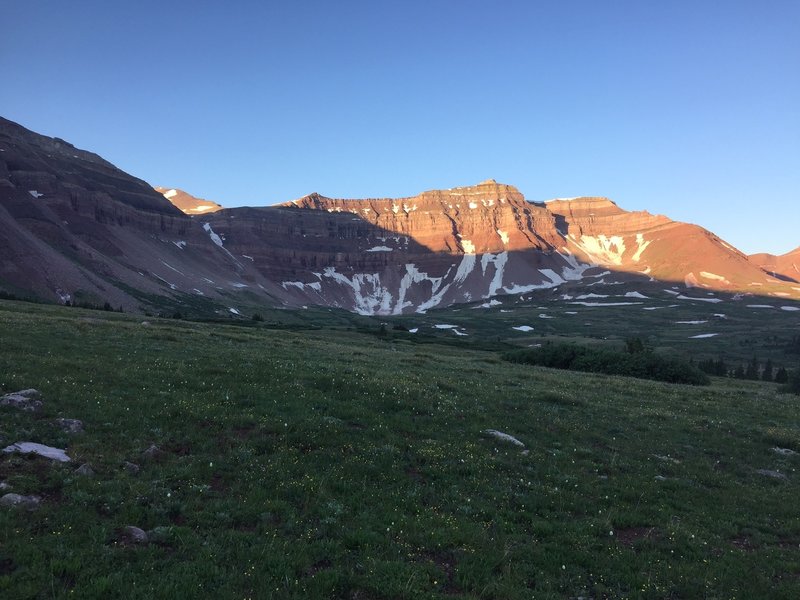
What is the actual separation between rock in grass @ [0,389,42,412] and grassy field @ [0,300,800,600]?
0.53m

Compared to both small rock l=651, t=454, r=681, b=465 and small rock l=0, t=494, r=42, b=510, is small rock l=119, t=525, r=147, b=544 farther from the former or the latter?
small rock l=651, t=454, r=681, b=465

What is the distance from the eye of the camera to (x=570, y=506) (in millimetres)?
13836

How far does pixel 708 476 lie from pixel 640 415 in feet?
26.4

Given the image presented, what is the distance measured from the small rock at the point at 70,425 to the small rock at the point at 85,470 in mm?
2691

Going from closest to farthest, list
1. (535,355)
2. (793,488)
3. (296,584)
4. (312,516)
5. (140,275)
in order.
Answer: (296,584)
(312,516)
(793,488)
(535,355)
(140,275)

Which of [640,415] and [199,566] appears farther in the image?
[640,415]

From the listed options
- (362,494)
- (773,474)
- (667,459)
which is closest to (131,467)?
(362,494)

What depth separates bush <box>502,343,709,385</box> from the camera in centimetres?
4928

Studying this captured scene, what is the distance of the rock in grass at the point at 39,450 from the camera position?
12.3 metres

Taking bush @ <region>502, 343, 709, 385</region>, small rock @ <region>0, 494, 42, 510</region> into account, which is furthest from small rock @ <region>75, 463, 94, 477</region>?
bush @ <region>502, 343, 709, 385</region>

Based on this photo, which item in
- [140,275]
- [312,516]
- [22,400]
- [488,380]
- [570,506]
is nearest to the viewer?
[312,516]

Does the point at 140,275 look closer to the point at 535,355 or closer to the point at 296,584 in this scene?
the point at 535,355

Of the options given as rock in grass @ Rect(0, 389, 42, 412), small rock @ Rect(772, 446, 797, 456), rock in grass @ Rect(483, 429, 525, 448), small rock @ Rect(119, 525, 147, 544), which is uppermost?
rock in grass @ Rect(0, 389, 42, 412)

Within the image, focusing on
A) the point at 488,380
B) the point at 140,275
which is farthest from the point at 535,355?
the point at 140,275
